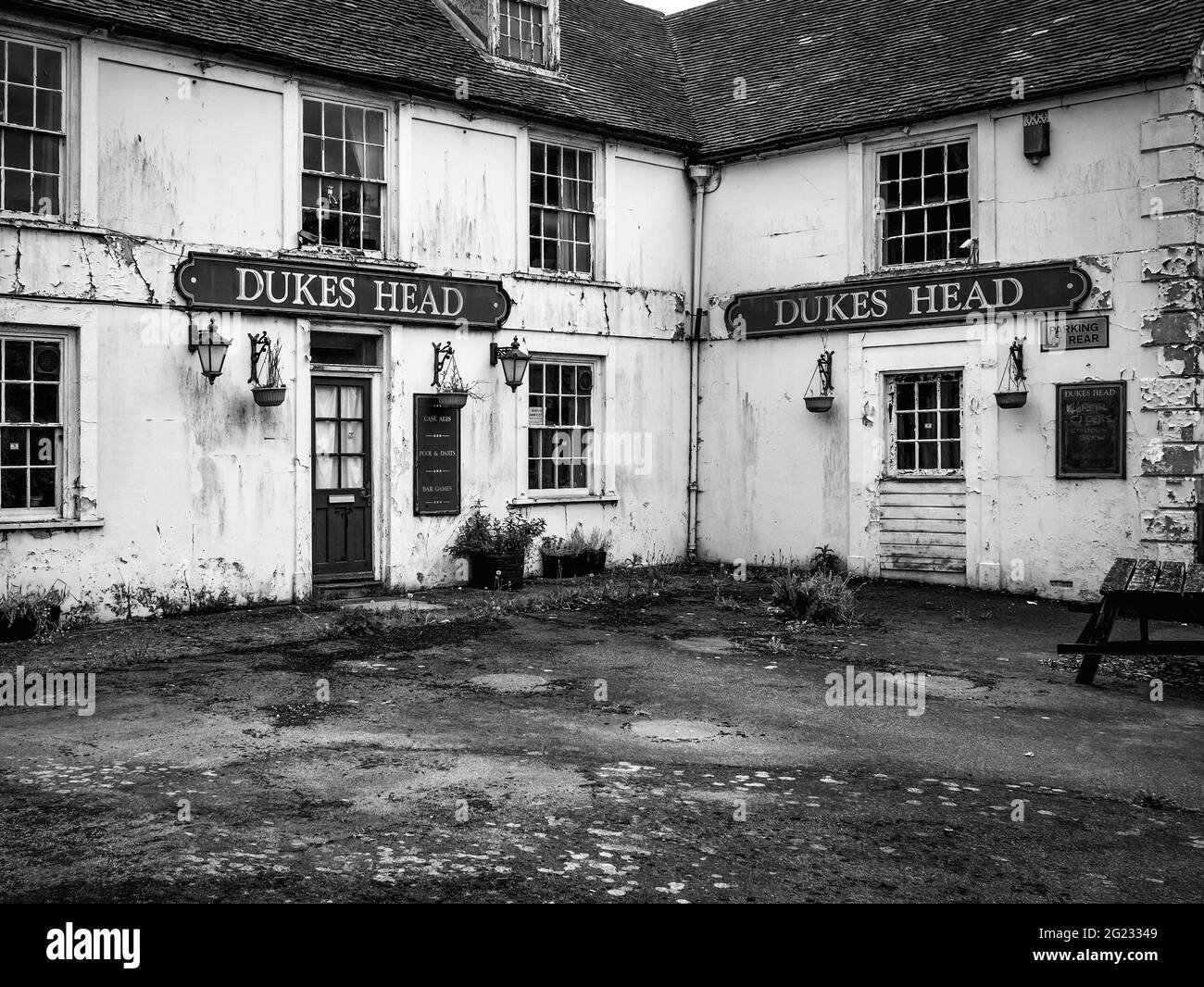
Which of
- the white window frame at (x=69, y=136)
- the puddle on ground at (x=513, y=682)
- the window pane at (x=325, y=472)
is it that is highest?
the white window frame at (x=69, y=136)

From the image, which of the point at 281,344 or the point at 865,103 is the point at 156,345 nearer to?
the point at 281,344

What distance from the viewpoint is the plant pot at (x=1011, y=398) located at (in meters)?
14.4

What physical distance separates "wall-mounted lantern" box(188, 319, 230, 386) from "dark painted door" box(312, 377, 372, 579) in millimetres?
1559

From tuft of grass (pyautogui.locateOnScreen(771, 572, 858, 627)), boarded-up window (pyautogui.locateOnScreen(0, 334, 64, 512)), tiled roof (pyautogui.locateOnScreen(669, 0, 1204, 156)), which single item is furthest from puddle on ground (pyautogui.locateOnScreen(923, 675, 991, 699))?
boarded-up window (pyautogui.locateOnScreen(0, 334, 64, 512))

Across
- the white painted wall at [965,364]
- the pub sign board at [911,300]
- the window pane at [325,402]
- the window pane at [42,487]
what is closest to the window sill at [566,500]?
the white painted wall at [965,364]

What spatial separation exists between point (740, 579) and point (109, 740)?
10.2 meters

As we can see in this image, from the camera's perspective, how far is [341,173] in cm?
1406

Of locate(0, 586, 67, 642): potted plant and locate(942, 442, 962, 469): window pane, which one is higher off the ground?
locate(942, 442, 962, 469): window pane

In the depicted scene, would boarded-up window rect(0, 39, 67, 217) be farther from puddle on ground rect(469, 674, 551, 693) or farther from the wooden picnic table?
the wooden picnic table

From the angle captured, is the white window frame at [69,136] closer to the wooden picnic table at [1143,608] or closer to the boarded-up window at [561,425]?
the boarded-up window at [561,425]

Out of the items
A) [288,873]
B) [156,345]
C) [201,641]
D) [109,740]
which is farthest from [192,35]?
[288,873]

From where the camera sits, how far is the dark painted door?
1412 centimetres

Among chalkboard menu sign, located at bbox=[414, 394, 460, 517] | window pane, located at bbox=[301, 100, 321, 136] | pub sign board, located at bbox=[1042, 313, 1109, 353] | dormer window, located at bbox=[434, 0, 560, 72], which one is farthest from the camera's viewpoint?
dormer window, located at bbox=[434, 0, 560, 72]
